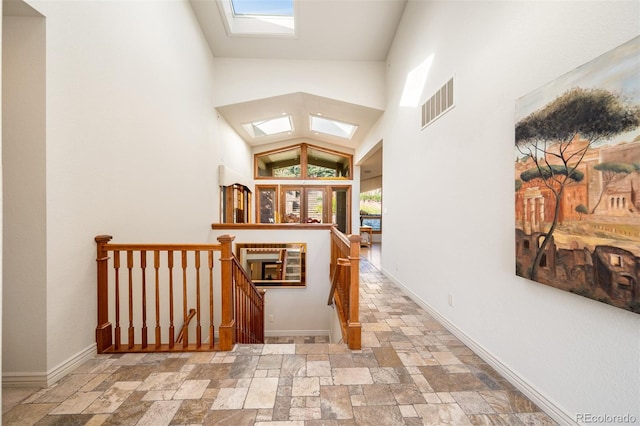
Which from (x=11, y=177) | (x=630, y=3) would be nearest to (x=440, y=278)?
(x=630, y=3)

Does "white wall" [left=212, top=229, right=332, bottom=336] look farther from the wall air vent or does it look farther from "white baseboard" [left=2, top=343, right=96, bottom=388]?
"white baseboard" [left=2, top=343, right=96, bottom=388]

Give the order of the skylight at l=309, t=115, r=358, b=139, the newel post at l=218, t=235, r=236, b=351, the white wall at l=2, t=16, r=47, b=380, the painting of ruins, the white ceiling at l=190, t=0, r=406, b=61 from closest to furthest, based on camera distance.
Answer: the painting of ruins < the white wall at l=2, t=16, r=47, b=380 < the newel post at l=218, t=235, r=236, b=351 < the white ceiling at l=190, t=0, r=406, b=61 < the skylight at l=309, t=115, r=358, b=139

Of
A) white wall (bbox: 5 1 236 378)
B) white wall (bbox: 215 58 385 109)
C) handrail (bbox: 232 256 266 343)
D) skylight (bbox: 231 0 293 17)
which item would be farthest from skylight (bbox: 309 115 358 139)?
handrail (bbox: 232 256 266 343)

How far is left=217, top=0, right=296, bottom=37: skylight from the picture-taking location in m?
4.32

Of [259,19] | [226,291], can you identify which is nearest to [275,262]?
[226,291]

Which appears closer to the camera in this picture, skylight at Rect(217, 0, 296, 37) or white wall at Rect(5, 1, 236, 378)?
white wall at Rect(5, 1, 236, 378)

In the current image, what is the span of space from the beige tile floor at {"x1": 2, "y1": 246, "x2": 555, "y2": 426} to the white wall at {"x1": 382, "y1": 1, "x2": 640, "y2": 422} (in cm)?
34

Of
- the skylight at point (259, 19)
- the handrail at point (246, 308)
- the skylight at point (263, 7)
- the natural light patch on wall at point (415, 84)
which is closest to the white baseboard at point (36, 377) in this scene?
A: the handrail at point (246, 308)

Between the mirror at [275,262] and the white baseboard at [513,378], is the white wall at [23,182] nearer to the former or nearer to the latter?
the white baseboard at [513,378]

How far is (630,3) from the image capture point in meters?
1.26

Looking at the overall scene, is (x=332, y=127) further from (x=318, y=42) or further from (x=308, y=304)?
(x=308, y=304)

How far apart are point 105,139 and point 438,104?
348 cm

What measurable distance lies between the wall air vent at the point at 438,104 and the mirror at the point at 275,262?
343cm

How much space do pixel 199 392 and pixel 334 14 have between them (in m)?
5.05
